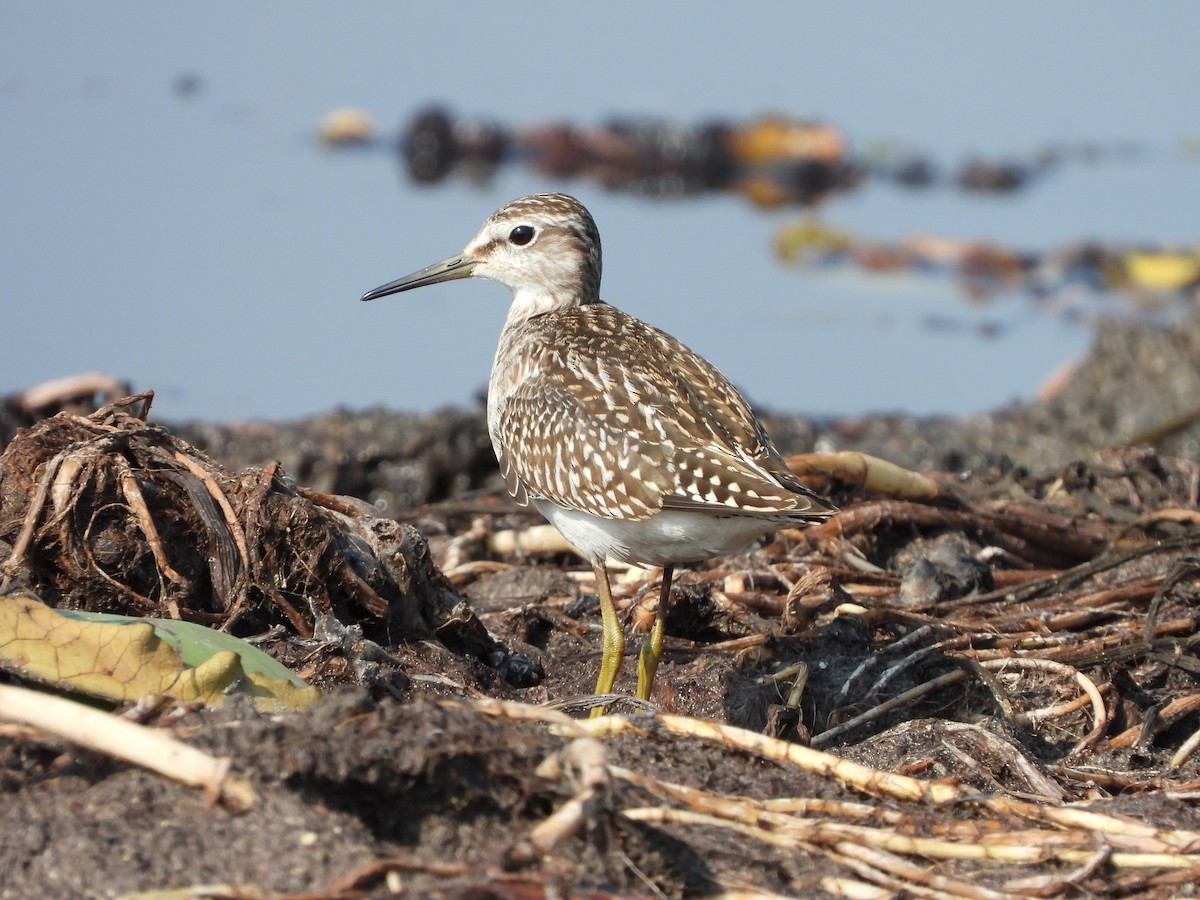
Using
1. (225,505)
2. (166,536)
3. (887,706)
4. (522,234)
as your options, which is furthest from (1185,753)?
(522,234)

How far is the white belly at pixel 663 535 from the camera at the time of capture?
489 cm

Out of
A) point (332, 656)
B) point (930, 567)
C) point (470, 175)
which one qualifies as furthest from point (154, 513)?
point (470, 175)

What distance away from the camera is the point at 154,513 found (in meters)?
4.48

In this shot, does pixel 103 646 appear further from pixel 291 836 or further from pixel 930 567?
pixel 930 567

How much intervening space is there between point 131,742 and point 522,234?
367 centimetres

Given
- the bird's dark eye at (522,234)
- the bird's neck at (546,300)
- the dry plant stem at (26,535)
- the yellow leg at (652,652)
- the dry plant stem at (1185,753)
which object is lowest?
the dry plant stem at (1185,753)

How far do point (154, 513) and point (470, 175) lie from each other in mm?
8275

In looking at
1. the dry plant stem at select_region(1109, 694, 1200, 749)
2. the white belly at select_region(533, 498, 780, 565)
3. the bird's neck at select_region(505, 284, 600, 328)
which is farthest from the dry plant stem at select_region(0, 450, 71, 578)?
the dry plant stem at select_region(1109, 694, 1200, 749)

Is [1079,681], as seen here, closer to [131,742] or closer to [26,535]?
[131,742]

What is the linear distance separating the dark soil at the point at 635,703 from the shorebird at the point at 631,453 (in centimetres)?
40

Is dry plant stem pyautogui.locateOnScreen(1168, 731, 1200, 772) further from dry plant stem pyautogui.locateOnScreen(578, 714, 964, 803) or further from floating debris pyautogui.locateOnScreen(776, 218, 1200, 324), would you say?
floating debris pyautogui.locateOnScreen(776, 218, 1200, 324)

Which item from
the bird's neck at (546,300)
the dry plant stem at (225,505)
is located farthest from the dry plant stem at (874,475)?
the dry plant stem at (225,505)

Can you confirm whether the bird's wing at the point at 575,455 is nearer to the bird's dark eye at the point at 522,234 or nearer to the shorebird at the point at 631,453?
the shorebird at the point at 631,453

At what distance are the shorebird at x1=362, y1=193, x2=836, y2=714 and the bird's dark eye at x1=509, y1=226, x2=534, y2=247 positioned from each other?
0.43 meters
